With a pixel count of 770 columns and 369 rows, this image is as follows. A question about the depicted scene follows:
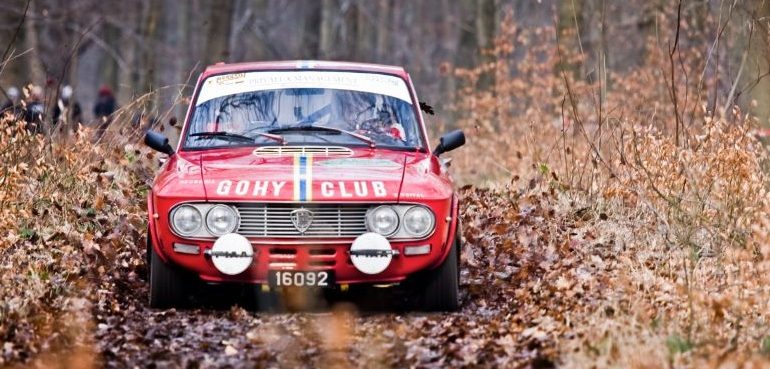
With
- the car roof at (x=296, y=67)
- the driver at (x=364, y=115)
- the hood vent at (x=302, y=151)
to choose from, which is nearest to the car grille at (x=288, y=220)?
the hood vent at (x=302, y=151)

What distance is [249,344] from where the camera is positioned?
704 cm

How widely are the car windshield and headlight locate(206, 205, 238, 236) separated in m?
1.13

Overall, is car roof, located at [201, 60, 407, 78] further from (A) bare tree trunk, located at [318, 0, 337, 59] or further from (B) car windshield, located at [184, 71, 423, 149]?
(A) bare tree trunk, located at [318, 0, 337, 59]

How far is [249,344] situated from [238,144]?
1973 millimetres

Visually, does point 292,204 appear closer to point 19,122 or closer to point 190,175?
point 190,175

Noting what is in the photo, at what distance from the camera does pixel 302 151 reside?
840 cm

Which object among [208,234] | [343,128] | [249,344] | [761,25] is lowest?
[249,344]

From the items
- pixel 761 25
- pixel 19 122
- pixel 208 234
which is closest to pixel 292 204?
pixel 208 234

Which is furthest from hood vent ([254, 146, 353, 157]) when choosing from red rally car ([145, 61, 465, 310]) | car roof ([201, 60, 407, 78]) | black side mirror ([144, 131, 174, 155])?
car roof ([201, 60, 407, 78])

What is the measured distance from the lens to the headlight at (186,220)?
7.56m

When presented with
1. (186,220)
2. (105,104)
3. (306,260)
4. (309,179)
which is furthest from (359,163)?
(105,104)

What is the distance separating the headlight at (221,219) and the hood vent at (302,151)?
838 mm

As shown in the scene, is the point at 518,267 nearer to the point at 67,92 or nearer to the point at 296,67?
the point at 296,67

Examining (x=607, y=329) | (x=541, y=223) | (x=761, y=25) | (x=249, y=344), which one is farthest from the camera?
(x=761, y=25)
